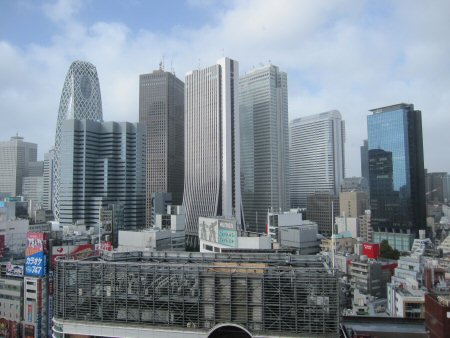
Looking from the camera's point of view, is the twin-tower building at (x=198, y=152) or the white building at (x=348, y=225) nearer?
the twin-tower building at (x=198, y=152)

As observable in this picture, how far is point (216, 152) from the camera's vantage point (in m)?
137

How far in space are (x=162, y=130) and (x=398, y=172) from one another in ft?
353

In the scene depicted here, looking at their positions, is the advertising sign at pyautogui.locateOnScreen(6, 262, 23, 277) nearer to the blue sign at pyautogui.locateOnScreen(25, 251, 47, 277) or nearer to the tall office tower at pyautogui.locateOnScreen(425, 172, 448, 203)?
the blue sign at pyautogui.locateOnScreen(25, 251, 47, 277)

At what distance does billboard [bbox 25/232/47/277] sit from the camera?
52.4 m

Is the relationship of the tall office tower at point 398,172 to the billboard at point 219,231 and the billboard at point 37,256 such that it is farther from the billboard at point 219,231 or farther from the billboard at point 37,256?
the billboard at point 37,256

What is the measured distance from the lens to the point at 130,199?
442 ft

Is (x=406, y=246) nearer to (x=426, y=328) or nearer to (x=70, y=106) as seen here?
(x=426, y=328)

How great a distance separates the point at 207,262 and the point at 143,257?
658cm

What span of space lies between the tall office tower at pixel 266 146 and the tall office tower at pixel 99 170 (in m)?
50.6

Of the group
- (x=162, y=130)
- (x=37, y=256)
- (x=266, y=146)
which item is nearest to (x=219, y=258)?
(x=37, y=256)

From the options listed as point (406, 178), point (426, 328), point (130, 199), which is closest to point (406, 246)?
point (406, 178)

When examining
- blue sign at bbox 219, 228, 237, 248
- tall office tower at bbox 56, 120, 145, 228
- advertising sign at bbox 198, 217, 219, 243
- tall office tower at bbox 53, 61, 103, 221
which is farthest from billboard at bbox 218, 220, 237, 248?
tall office tower at bbox 53, 61, 103, 221

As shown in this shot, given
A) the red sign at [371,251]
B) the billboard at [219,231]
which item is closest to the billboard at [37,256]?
the billboard at [219,231]

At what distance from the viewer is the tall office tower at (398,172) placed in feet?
434
